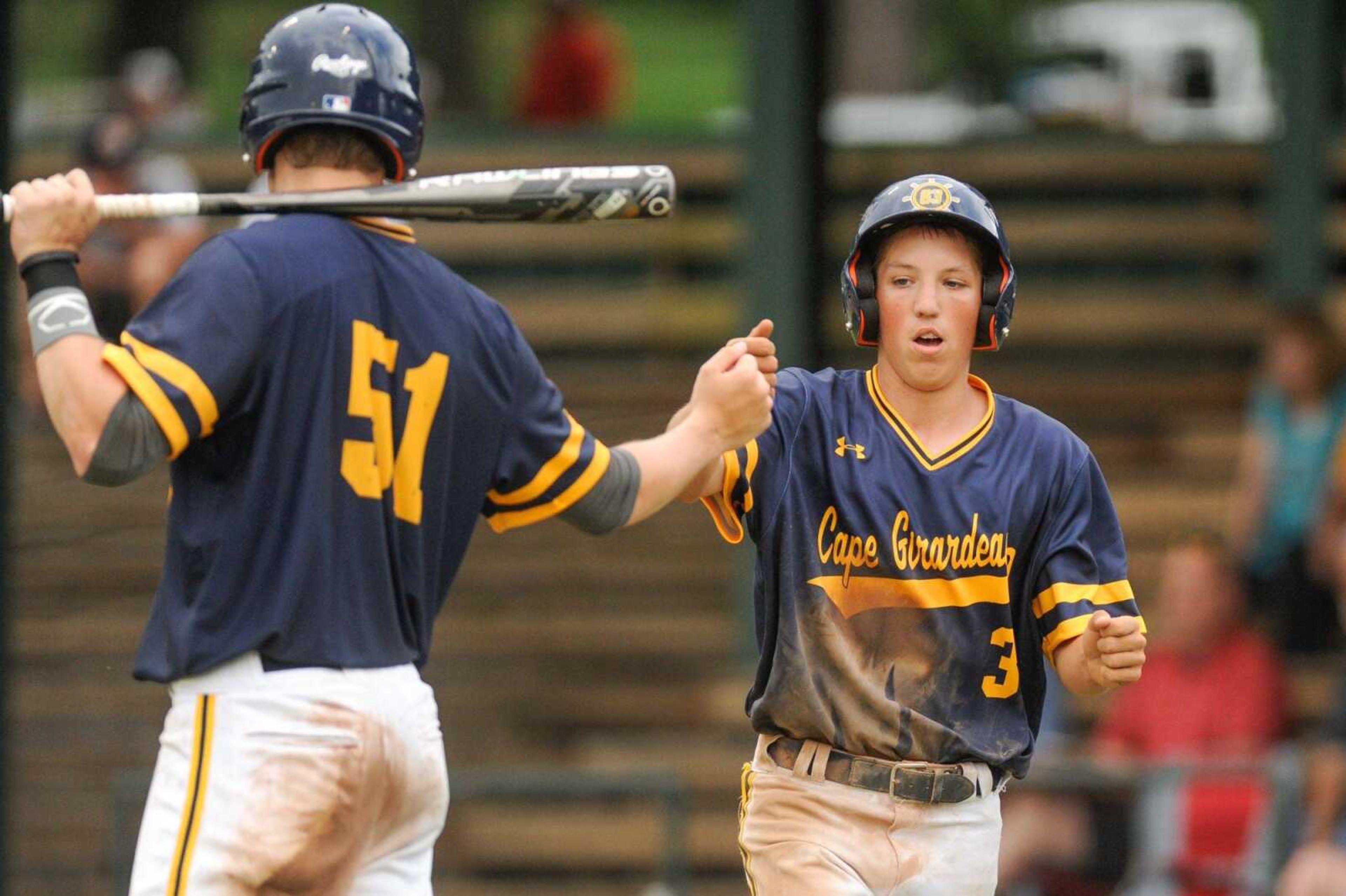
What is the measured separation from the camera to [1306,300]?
8445 millimetres

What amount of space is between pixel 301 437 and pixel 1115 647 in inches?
54.6

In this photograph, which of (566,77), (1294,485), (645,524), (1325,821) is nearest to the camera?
(1325,821)

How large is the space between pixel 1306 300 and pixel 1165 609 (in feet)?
5.57

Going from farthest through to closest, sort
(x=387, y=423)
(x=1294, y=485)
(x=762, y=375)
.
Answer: (x=1294, y=485)
(x=762, y=375)
(x=387, y=423)

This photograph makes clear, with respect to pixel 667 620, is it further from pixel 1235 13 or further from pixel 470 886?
pixel 1235 13

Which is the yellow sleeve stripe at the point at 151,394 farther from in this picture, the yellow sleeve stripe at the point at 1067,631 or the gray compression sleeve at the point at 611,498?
the yellow sleeve stripe at the point at 1067,631

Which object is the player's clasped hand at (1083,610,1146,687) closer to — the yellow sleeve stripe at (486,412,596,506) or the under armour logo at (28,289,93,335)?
the yellow sleeve stripe at (486,412,596,506)

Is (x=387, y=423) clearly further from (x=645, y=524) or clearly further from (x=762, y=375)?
(x=645, y=524)

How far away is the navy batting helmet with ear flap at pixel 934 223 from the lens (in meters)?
3.78

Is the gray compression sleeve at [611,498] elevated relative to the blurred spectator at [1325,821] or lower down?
elevated

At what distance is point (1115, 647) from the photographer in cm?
357

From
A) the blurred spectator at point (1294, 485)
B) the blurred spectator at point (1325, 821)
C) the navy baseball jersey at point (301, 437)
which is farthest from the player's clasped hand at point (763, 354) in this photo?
the blurred spectator at point (1294, 485)

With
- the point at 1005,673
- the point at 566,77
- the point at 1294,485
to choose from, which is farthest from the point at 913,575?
the point at 566,77

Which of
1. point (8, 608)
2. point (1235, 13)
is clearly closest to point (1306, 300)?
point (8, 608)
